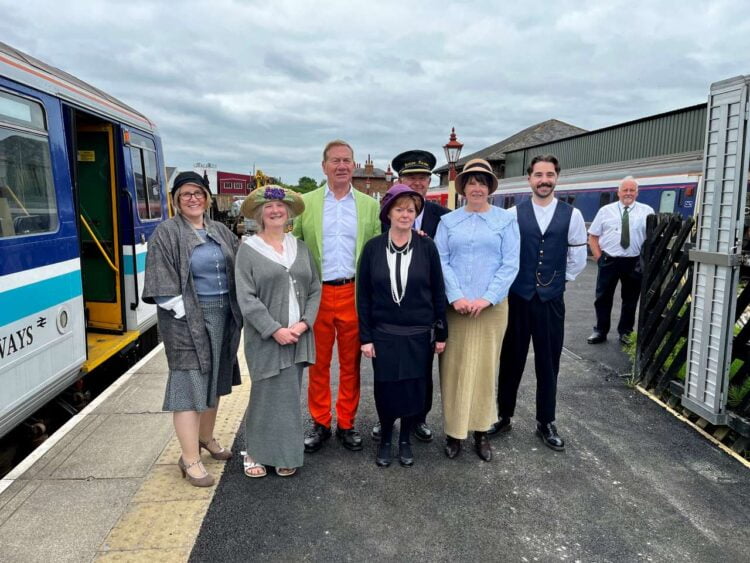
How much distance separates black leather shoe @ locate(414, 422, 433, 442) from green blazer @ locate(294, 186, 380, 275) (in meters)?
1.31

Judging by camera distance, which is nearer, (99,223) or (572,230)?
(572,230)

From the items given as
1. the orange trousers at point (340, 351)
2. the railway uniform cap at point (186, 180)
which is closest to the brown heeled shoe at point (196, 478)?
the orange trousers at point (340, 351)

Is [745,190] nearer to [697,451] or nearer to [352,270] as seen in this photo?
[697,451]

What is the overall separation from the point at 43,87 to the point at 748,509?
5232 millimetres

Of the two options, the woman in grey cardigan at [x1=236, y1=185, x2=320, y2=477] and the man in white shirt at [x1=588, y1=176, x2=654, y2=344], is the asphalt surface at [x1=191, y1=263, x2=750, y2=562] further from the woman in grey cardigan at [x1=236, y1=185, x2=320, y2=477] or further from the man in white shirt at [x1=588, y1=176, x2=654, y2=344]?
the man in white shirt at [x1=588, y1=176, x2=654, y2=344]

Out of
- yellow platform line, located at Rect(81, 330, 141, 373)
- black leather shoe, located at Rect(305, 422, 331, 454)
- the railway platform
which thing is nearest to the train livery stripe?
yellow platform line, located at Rect(81, 330, 141, 373)

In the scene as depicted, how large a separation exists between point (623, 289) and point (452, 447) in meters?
3.91

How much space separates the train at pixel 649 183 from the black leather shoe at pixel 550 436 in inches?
377

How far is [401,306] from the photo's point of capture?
3.26 metres

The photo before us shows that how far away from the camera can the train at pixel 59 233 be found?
3264 mm

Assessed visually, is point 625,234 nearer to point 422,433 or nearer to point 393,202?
point 422,433

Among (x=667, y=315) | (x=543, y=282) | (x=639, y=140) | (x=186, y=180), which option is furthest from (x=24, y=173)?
(x=639, y=140)

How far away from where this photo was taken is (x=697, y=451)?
3.62 metres

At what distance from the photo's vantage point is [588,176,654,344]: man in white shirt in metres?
6.22
